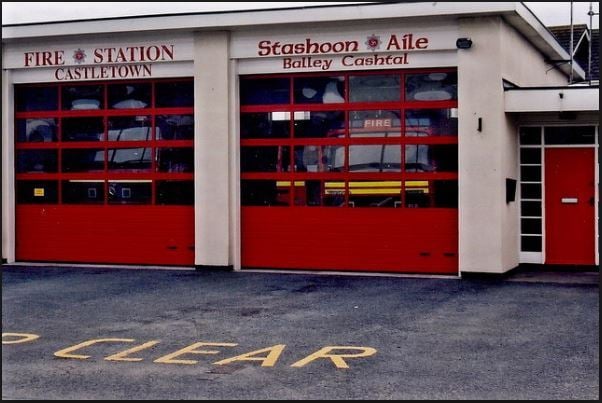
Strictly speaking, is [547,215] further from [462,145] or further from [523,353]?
[523,353]

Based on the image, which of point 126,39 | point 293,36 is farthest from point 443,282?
point 126,39

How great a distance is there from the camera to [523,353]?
7980 millimetres

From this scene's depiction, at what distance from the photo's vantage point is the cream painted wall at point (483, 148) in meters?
13.7

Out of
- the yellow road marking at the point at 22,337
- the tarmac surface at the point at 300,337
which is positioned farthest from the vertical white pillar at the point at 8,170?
the yellow road marking at the point at 22,337

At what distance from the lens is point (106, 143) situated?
51.8 ft

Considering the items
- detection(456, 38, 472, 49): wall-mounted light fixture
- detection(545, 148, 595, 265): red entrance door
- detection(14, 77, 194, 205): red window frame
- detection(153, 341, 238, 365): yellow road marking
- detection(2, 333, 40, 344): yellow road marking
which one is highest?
detection(456, 38, 472, 49): wall-mounted light fixture

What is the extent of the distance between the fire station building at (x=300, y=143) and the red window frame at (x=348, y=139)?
0.03m

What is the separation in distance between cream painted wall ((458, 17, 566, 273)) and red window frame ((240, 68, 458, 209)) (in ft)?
1.00

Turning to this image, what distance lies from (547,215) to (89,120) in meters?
8.19

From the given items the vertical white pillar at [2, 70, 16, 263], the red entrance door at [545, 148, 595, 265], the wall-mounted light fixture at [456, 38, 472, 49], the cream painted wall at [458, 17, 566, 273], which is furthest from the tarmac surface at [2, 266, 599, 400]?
the wall-mounted light fixture at [456, 38, 472, 49]

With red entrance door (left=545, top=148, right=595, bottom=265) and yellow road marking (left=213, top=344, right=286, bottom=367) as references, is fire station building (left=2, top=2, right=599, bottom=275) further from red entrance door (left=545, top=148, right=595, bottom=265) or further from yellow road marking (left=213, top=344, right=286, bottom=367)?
yellow road marking (left=213, top=344, right=286, bottom=367)

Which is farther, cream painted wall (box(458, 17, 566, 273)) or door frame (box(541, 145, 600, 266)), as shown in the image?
door frame (box(541, 145, 600, 266))

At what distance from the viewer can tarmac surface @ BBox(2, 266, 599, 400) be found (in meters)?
6.64

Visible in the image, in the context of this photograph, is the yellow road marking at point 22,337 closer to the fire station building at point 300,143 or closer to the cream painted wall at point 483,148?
the fire station building at point 300,143
